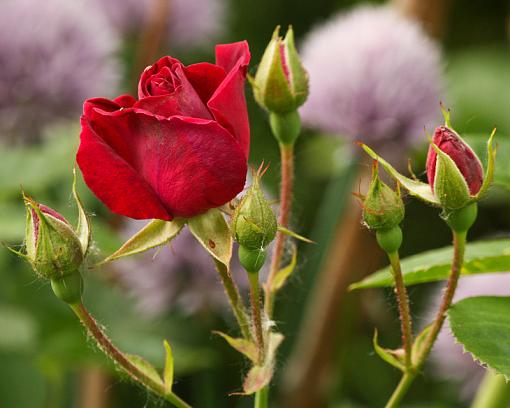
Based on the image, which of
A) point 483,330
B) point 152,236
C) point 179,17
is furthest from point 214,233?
point 179,17

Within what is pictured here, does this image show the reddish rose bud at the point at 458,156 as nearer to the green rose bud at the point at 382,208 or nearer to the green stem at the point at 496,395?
the green rose bud at the point at 382,208

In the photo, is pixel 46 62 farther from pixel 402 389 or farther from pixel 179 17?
pixel 402 389

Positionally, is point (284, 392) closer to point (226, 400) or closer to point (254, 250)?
point (226, 400)

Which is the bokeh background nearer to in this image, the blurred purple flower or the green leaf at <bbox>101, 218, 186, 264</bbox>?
the blurred purple flower

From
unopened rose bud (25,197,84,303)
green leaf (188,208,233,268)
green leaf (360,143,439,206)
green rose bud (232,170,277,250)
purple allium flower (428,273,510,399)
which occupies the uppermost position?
green leaf (360,143,439,206)

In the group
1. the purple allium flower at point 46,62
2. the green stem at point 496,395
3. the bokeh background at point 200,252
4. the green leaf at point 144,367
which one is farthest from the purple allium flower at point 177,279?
the green leaf at point 144,367

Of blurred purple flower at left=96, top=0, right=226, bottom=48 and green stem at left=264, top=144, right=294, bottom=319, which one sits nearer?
green stem at left=264, top=144, right=294, bottom=319

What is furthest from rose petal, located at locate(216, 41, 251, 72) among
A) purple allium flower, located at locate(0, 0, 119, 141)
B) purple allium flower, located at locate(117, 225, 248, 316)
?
purple allium flower, located at locate(0, 0, 119, 141)

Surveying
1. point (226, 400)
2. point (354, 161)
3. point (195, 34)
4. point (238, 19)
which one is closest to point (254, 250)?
point (354, 161)
